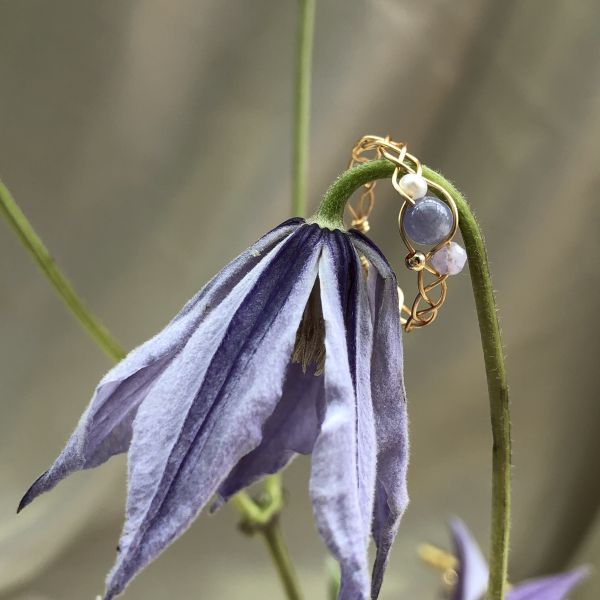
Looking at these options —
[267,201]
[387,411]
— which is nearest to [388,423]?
[387,411]

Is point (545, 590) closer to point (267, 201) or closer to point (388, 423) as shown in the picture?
point (388, 423)

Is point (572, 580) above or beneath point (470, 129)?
beneath

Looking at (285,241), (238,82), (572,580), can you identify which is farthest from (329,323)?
(238,82)

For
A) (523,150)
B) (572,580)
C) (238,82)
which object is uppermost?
(238,82)

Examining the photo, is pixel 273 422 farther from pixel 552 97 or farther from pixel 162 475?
pixel 552 97

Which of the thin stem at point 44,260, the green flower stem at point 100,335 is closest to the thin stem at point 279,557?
the green flower stem at point 100,335

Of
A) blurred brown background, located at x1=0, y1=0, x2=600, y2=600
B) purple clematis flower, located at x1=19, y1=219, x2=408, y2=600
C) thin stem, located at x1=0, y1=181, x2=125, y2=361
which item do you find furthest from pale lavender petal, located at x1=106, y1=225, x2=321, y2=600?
blurred brown background, located at x1=0, y1=0, x2=600, y2=600

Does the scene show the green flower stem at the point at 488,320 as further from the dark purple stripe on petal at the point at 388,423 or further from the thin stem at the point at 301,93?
the thin stem at the point at 301,93

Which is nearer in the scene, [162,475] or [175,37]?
[162,475]
